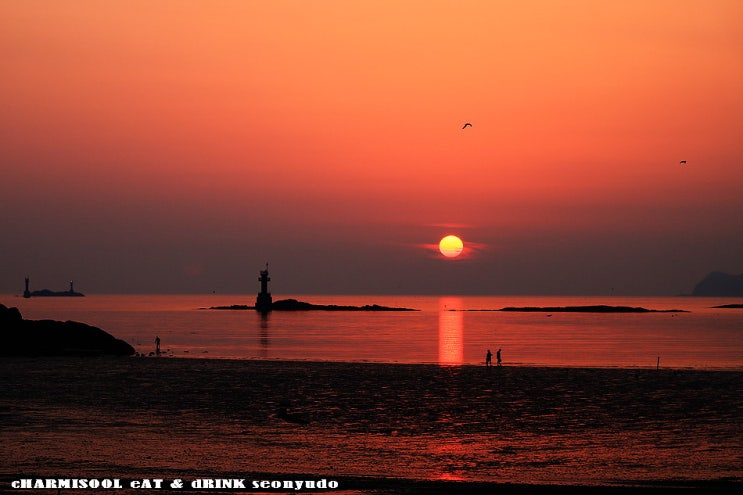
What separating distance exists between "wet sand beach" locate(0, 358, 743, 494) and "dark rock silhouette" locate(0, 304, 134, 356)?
1605 centimetres

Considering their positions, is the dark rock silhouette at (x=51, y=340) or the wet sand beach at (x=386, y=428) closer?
the wet sand beach at (x=386, y=428)

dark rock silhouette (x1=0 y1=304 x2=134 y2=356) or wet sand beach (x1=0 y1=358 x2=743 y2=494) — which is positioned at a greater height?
dark rock silhouette (x1=0 y1=304 x2=134 y2=356)

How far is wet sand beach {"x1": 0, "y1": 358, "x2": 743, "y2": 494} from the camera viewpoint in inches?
976

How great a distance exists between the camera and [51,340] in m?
75.4

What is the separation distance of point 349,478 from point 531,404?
1967cm

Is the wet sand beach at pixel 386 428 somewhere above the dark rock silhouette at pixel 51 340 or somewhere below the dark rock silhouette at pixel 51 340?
below

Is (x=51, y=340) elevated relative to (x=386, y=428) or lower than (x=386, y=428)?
elevated

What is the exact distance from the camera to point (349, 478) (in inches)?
949

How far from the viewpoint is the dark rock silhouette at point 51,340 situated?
72.7 metres

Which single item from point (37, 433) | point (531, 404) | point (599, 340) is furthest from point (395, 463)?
point (599, 340)

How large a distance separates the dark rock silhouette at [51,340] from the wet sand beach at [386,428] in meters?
16.1

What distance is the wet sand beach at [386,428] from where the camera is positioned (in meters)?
24.8

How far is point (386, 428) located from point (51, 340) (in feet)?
162

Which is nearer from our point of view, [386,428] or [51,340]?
[386,428]
